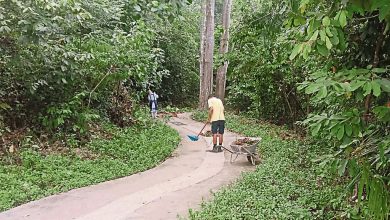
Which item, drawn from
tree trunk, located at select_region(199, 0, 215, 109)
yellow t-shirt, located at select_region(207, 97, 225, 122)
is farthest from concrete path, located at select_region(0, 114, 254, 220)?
tree trunk, located at select_region(199, 0, 215, 109)

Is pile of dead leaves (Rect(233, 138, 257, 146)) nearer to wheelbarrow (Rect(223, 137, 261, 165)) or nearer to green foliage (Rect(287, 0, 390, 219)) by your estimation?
wheelbarrow (Rect(223, 137, 261, 165))

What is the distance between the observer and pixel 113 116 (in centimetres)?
1270

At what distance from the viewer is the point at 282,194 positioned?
652 cm

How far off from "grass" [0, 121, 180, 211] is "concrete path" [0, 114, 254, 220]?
238mm

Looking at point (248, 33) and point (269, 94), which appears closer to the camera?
point (248, 33)

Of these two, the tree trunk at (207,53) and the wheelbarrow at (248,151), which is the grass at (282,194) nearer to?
the wheelbarrow at (248,151)

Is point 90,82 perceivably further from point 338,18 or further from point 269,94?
point 338,18

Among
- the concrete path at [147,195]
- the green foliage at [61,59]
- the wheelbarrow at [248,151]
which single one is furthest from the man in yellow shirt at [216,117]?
the green foliage at [61,59]

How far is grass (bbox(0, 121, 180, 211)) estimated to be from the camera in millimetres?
6824

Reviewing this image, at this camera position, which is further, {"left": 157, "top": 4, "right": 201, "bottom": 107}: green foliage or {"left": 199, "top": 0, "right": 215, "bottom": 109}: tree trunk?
{"left": 157, "top": 4, "right": 201, "bottom": 107}: green foliage

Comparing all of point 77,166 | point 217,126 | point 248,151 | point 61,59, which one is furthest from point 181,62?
point 77,166

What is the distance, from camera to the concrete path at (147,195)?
5926mm

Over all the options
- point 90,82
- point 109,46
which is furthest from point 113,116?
point 109,46

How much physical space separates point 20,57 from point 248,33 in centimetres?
510
